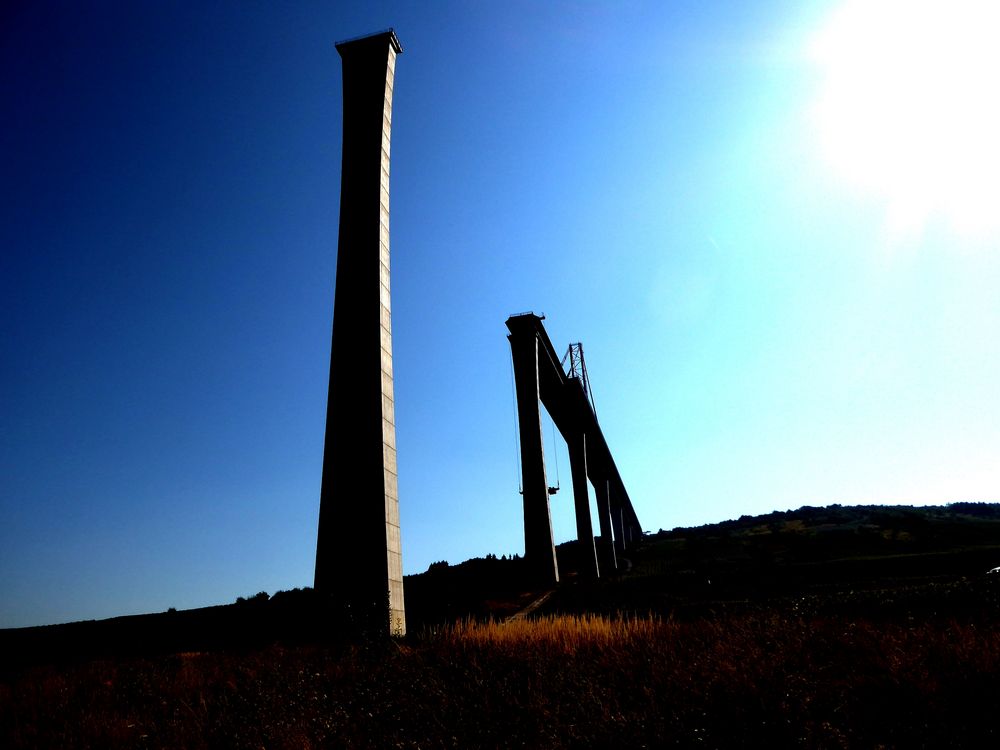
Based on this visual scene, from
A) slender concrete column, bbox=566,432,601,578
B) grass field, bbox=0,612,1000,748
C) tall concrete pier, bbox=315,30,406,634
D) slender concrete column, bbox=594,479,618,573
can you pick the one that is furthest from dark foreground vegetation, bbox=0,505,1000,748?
slender concrete column, bbox=594,479,618,573

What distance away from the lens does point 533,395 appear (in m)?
34.5

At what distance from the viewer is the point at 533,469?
1316 inches

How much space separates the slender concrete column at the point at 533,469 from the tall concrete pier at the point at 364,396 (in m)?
18.7

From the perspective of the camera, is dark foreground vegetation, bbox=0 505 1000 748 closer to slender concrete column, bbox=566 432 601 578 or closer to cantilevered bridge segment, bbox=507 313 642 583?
cantilevered bridge segment, bbox=507 313 642 583

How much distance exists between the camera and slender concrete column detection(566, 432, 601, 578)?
3966 centimetres

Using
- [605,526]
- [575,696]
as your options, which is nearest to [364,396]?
[575,696]

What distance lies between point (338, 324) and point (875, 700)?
12726 millimetres

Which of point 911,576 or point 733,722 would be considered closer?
point 733,722

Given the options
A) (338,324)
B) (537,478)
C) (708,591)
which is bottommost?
(708,591)

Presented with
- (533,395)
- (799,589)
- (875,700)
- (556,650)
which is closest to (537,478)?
(533,395)

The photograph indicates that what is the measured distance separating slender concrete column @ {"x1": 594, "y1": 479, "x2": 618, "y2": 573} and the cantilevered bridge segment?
12 centimetres

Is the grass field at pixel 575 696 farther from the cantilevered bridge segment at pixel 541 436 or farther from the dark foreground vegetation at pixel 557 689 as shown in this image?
the cantilevered bridge segment at pixel 541 436

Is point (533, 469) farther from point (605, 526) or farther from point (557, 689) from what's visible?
point (605, 526)

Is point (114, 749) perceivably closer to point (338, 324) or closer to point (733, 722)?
point (733, 722)
